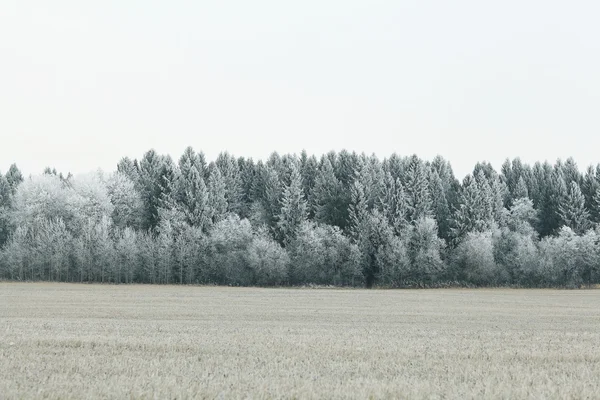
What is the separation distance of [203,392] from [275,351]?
25.0ft

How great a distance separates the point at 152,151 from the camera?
12744cm

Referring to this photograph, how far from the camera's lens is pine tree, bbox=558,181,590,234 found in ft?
376

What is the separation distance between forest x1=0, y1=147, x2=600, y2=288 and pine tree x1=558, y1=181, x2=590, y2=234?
7.8 inches

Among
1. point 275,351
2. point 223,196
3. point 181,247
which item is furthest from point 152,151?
point 275,351

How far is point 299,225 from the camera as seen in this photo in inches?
4328

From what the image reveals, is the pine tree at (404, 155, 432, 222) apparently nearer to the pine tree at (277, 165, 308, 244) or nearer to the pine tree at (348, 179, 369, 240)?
the pine tree at (348, 179, 369, 240)

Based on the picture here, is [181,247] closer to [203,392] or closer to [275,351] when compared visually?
[275,351]

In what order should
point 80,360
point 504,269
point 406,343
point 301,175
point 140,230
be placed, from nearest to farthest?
point 80,360, point 406,343, point 504,269, point 140,230, point 301,175

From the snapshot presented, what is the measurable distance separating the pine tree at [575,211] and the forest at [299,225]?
0.20 metres

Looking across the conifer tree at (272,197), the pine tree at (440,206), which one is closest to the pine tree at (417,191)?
the pine tree at (440,206)

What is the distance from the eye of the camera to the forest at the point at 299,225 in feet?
343

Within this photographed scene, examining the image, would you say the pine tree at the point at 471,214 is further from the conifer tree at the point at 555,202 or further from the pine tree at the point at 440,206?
the conifer tree at the point at 555,202

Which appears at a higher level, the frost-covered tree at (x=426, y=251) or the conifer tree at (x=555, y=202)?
the conifer tree at (x=555, y=202)

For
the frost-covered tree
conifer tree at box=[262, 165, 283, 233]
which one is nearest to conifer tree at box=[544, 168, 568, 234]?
the frost-covered tree
